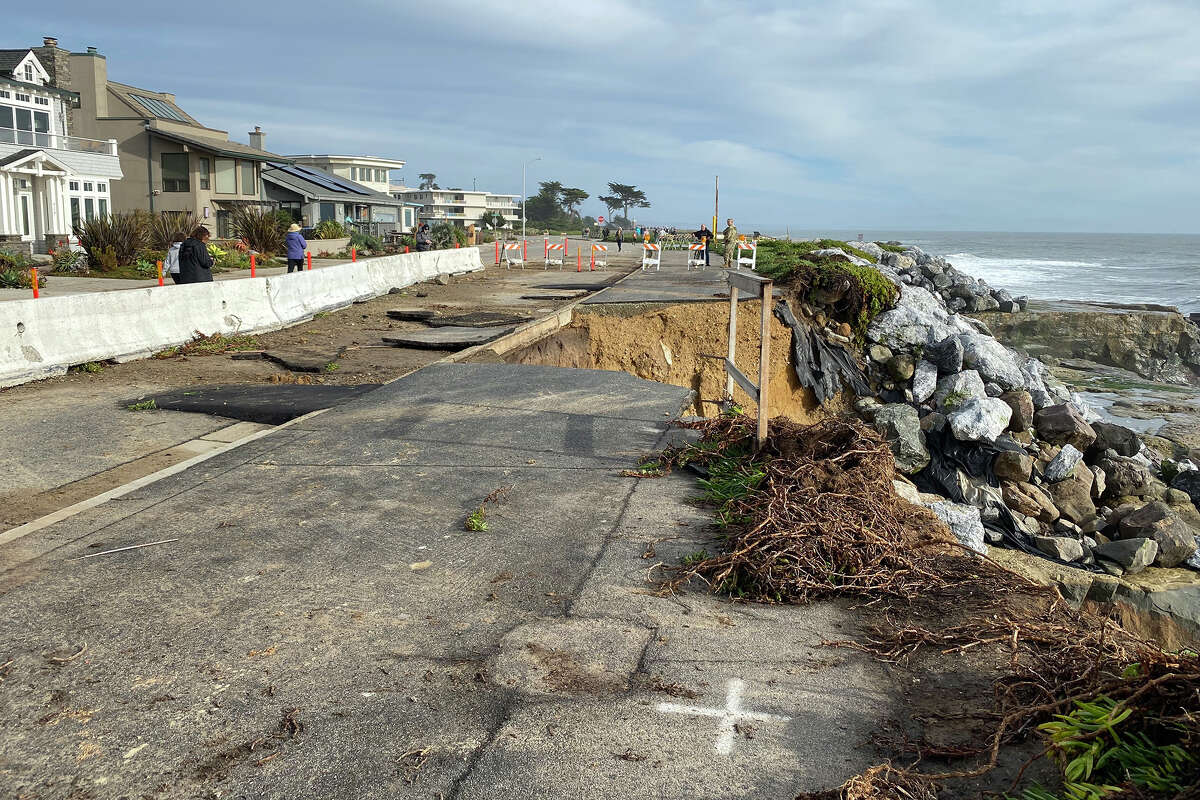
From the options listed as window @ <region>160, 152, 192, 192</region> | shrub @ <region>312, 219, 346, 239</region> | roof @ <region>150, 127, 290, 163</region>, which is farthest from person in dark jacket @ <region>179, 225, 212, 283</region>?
window @ <region>160, 152, 192, 192</region>

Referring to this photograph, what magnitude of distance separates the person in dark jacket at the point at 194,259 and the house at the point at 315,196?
3643cm

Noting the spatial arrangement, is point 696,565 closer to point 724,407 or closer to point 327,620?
point 327,620

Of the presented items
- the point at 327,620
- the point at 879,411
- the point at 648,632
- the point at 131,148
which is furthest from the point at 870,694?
the point at 131,148

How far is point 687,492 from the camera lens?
702 centimetres

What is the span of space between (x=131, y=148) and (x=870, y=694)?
5352cm

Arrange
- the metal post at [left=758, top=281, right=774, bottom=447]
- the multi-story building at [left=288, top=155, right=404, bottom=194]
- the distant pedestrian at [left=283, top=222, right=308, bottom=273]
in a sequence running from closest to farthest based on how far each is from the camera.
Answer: the metal post at [left=758, top=281, right=774, bottom=447], the distant pedestrian at [left=283, top=222, right=308, bottom=273], the multi-story building at [left=288, top=155, right=404, bottom=194]

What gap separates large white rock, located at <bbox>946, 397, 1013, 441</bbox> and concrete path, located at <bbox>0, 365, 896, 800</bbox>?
29.4 feet

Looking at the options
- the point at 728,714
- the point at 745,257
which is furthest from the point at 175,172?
the point at 728,714

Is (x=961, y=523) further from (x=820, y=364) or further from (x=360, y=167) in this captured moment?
(x=360, y=167)

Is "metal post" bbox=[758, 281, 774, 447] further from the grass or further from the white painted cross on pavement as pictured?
the white painted cross on pavement

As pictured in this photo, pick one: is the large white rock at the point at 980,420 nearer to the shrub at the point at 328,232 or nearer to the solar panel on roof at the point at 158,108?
the shrub at the point at 328,232

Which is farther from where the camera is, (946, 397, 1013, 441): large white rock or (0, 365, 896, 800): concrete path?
(946, 397, 1013, 441): large white rock

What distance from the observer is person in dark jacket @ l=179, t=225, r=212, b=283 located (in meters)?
16.3

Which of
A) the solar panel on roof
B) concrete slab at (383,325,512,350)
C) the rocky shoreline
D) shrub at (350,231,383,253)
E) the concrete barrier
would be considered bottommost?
the rocky shoreline
